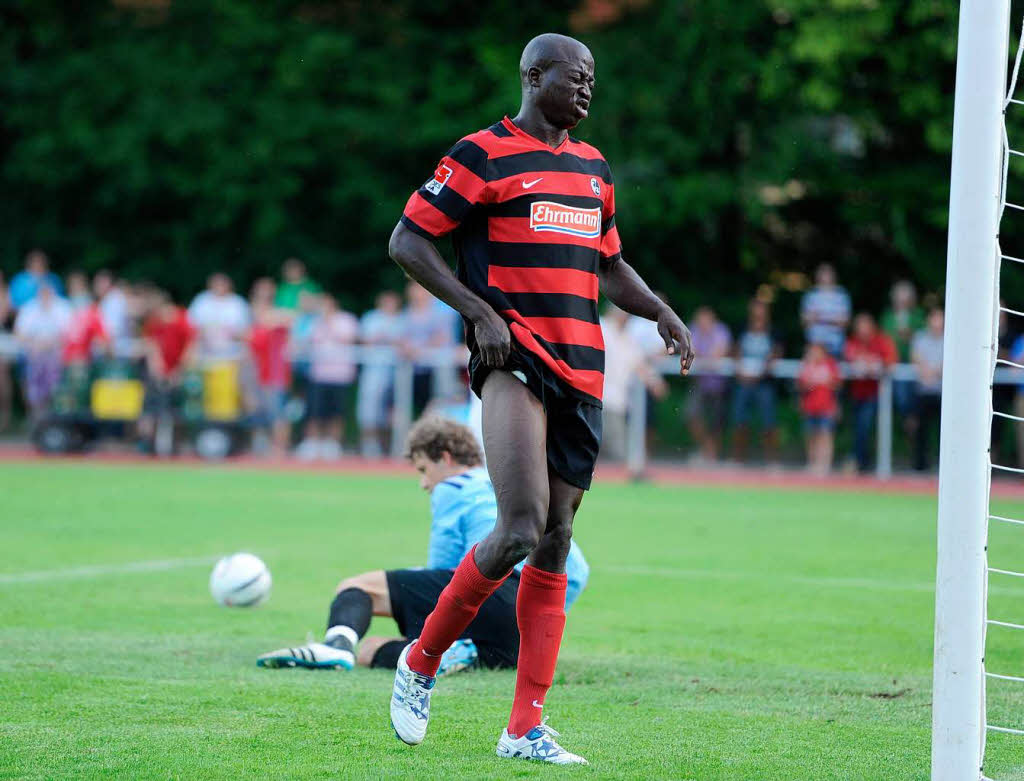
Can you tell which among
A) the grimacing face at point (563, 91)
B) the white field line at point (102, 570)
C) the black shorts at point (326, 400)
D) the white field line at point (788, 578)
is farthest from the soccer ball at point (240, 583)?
the black shorts at point (326, 400)

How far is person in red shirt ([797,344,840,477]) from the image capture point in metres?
18.7

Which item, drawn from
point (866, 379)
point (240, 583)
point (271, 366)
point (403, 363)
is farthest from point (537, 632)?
point (271, 366)

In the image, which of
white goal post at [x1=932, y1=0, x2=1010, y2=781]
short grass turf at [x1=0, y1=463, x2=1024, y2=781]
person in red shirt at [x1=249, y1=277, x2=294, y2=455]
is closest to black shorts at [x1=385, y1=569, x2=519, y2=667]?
short grass turf at [x1=0, y1=463, x2=1024, y2=781]

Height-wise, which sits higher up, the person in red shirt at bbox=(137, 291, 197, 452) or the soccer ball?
the person in red shirt at bbox=(137, 291, 197, 452)

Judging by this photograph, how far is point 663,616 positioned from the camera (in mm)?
8109

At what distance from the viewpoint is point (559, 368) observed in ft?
15.7

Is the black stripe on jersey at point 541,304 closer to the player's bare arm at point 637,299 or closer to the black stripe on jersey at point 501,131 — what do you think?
the player's bare arm at point 637,299

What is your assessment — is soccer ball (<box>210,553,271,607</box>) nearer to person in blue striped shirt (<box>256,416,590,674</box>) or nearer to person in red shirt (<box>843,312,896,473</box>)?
person in blue striped shirt (<box>256,416,590,674</box>)

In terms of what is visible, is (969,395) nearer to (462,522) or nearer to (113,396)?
(462,522)

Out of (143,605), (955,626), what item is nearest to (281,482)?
(143,605)

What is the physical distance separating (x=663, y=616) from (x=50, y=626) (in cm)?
317

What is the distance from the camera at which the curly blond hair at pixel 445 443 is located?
6711 millimetres

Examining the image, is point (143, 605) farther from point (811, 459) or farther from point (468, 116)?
point (468, 116)

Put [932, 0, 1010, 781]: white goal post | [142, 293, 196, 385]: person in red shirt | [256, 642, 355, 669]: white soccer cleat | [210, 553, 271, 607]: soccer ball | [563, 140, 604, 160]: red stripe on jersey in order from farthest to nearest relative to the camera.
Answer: [142, 293, 196, 385]: person in red shirt, [210, 553, 271, 607]: soccer ball, [256, 642, 355, 669]: white soccer cleat, [563, 140, 604, 160]: red stripe on jersey, [932, 0, 1010, 781]: white goal post
